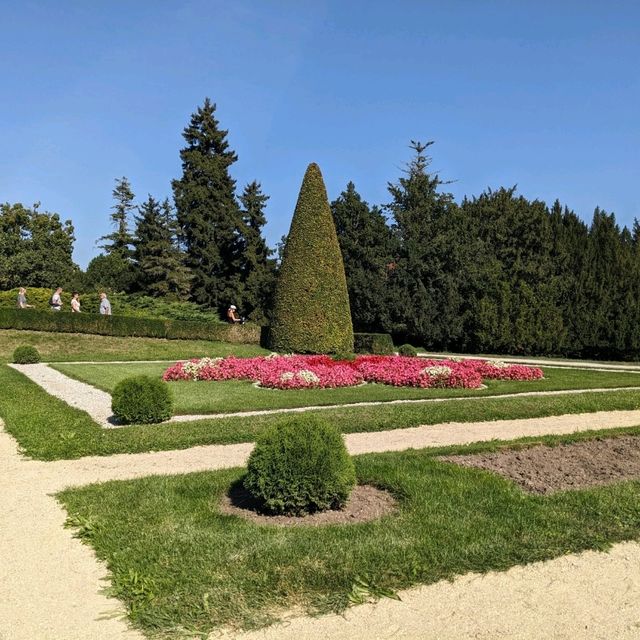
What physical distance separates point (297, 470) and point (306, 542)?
2.16 ft

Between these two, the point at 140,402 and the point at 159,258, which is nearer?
the point at 140,402

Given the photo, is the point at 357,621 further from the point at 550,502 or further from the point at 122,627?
the point at 550,502

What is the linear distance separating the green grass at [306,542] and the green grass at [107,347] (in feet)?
52.8

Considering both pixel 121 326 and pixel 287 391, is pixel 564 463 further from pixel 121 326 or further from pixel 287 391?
pixel 121 326

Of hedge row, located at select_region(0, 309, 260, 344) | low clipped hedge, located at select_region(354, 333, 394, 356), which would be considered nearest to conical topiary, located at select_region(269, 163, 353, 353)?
low clipped hedge, located at select_region(354, 333, 394, 356)

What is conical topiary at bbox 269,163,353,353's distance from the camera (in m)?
21.3

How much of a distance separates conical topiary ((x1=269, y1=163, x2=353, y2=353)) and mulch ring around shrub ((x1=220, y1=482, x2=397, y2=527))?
16.0 meters

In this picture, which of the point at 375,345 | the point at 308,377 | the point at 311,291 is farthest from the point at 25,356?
the point at 375,345

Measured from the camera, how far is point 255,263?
3472 centimetres

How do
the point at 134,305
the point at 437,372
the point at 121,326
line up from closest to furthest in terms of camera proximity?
the point at 437,372 → the point at 121,326 → the point at 134,305

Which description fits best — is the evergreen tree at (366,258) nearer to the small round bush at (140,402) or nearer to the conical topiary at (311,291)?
the conical topiary at (311,291)

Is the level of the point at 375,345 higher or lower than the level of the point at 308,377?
higher

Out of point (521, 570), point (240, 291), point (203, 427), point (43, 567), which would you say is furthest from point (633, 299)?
point (43, 567)

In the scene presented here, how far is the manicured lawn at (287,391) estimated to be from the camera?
10.2 m
